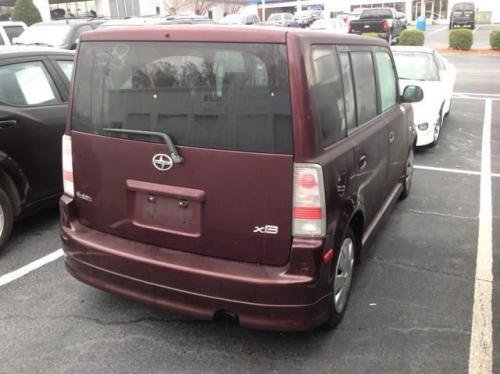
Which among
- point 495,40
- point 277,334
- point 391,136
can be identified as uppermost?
point 391,136

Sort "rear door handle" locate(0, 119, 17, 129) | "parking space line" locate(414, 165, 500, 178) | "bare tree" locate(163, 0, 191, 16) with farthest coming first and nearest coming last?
"bare tree" locate(163, 0, 191, 16) < "parking space line" locate(414, 165, 500, 178) < "rear door handle" locate(0, 119, 17, 129)

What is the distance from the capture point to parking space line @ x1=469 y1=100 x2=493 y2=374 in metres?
3.11

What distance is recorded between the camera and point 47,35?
43.0ft

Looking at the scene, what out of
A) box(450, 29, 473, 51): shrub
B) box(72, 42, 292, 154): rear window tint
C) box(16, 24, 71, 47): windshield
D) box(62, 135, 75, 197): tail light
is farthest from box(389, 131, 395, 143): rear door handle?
box(450, 29, 473, 51): shrub

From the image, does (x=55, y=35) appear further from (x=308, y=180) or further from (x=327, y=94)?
(x=308, y=180)

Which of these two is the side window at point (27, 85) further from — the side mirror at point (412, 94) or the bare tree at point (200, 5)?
the bare tree at point (200, 5)

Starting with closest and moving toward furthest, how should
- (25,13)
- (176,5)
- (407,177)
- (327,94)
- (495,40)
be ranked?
(327,94)
(407,177)
(495,40)
(25,13)
(176,5)

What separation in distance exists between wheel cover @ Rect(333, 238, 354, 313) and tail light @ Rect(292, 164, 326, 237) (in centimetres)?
46

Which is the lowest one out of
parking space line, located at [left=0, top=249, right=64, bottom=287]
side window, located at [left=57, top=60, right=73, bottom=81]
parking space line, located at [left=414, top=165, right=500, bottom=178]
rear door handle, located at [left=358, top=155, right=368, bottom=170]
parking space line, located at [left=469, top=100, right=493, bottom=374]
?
parking space line, located at [left=414, top=165, right=500, bottom=178]

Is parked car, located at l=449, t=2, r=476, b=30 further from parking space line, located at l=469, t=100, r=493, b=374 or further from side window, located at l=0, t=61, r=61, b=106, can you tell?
side window, located at l=0, t=61, r=61, b=106

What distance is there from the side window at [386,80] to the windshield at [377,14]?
2644cm

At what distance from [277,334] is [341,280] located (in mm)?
518

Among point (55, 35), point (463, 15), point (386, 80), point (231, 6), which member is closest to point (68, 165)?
point (386, 80)

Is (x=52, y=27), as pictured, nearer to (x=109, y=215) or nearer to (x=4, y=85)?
(x=4, y=85)
